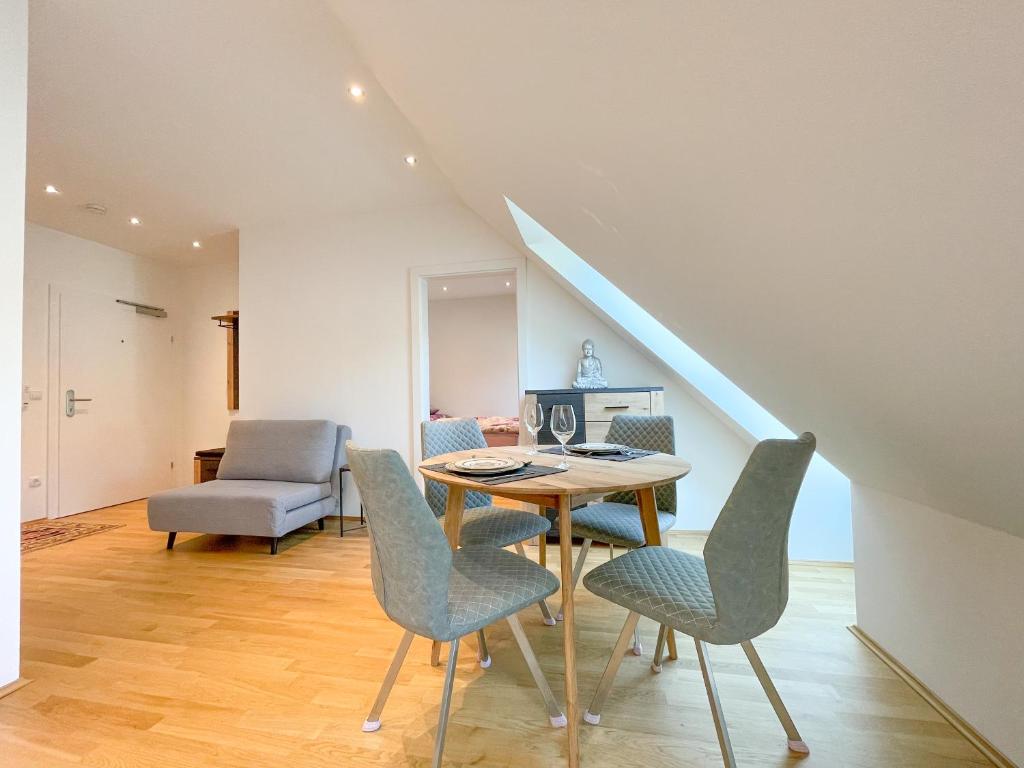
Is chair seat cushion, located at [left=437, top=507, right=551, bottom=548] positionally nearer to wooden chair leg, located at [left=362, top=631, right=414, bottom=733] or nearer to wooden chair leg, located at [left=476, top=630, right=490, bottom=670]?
wooden chair leg, located at [left=476, top=630, right=490, bottom=670]

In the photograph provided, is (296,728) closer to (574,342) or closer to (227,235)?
(574,342)

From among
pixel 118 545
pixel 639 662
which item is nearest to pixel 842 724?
pixel 639 662

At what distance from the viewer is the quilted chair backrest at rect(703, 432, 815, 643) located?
1034mm

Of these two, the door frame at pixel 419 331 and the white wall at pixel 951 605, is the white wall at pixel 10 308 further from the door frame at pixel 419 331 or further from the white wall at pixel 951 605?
the white wall at pixel 951 605

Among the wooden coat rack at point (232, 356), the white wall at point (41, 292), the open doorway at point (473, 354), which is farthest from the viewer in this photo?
the open doorway at point (473, 354)

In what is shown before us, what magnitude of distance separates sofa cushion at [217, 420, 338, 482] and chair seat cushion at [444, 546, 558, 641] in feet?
7.99

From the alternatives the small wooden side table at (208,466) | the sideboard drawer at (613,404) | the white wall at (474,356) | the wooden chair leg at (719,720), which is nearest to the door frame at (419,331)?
the sideboard drawer at (613,404)

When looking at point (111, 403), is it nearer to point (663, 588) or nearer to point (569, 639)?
point (569, 639)

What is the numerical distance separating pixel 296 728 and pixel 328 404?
2905 mm

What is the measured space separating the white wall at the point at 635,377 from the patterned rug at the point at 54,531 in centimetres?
378

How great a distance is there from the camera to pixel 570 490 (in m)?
1.20

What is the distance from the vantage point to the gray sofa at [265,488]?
2918 millimetres

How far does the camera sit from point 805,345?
4.00 ft

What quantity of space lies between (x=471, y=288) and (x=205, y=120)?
423 cm
